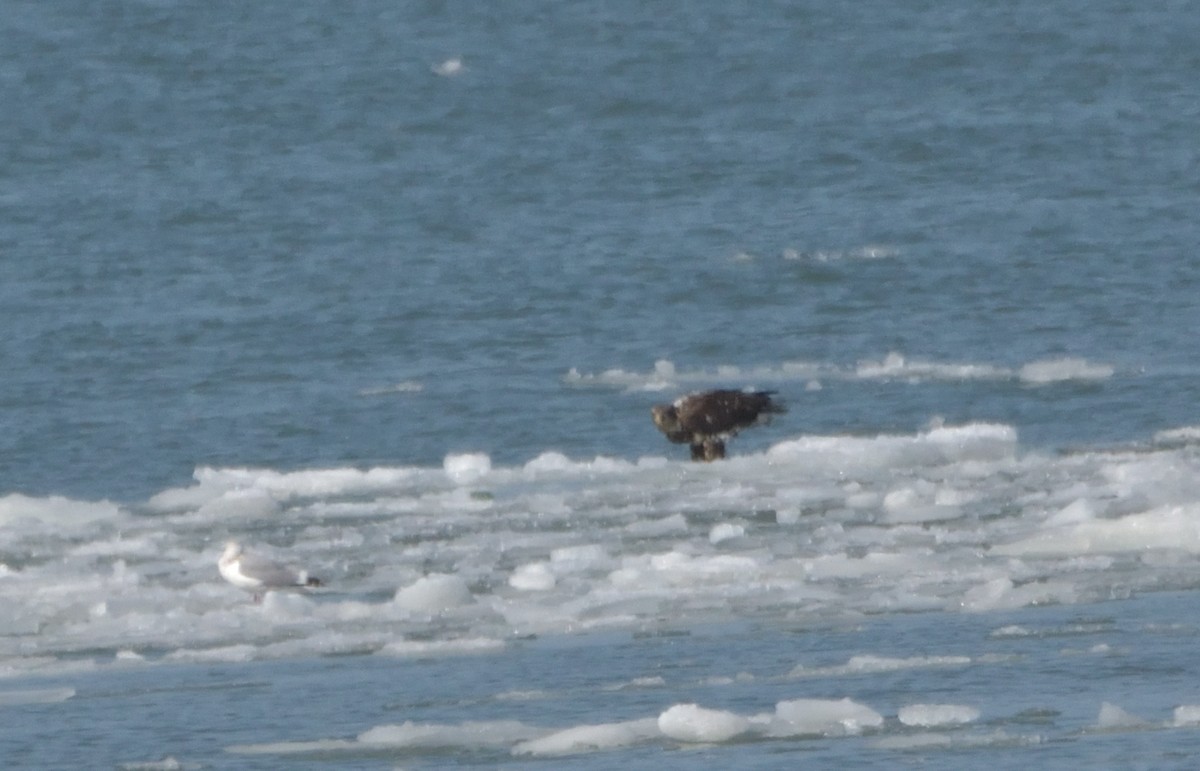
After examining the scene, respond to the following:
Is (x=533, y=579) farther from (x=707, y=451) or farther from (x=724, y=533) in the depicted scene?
(x=707, y=451)

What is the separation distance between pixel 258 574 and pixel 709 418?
3649mm

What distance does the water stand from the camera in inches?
271

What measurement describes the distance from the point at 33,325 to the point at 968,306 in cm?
674

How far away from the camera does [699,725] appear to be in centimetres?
616

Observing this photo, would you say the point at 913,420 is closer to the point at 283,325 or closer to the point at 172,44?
the point at 283,325

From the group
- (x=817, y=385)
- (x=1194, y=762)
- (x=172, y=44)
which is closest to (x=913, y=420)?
(x=817, y=385)

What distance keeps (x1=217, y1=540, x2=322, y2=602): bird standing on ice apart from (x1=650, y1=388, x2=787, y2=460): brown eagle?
3229mm

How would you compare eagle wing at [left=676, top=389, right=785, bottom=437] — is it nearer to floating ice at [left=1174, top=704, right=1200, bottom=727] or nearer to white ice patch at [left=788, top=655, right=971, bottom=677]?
white ice patch at [left=788, top=655, right=971, bottom=677]

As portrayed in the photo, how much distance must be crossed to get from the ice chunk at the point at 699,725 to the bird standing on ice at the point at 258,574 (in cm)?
263

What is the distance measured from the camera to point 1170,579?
791 cm

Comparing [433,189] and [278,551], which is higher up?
[433,189]

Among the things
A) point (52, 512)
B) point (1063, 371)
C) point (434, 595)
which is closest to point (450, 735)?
point (434, 595)

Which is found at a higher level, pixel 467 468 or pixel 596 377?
pixel 596 377

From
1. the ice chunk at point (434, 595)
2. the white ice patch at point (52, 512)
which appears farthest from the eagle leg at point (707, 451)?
Result: the ice chunk at point (434, 595)
